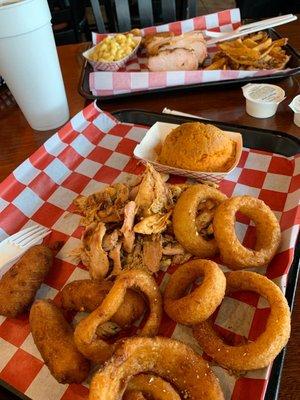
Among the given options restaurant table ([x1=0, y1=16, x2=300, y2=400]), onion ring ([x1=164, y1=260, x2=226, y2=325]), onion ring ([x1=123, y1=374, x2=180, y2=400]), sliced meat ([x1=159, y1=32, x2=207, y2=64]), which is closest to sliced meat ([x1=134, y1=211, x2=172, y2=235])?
onion ring ([x1=164, y1=260, x2=226, y2=325])

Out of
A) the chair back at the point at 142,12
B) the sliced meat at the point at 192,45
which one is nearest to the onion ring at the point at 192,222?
the sliced meat at the point at 192,45

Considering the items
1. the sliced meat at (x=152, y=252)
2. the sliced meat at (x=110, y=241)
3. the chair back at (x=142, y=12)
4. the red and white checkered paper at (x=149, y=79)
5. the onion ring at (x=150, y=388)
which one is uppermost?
the chair back at (x=142, y=12)

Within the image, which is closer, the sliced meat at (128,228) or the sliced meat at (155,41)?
the sliced meat at (128,228)

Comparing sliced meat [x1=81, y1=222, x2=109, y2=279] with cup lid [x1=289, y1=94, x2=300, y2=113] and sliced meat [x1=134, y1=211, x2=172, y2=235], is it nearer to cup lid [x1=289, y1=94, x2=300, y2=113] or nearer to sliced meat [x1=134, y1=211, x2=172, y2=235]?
sliced meat [x1=134, y1=211, x2=172, y2=235]

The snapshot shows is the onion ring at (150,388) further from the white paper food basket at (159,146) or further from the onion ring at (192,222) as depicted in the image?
the white paper food basket at (159,146)

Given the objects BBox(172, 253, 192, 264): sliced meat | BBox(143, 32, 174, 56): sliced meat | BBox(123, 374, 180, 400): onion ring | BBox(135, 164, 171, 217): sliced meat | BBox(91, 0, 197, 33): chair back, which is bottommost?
BBox(172, 253, 192, 264): sliced meat

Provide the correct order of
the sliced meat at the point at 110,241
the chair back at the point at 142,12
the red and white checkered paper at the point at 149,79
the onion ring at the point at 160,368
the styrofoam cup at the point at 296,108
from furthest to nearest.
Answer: the chair back at the point at 142,12, the red and white checkered paper at the point at 149,79, the styrofoam cup at the point at 296,108, the sliced meat at the point at 110,241, the onion ring at the point at 160,368

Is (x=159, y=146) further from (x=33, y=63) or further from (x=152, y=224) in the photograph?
(x=33, y=63)

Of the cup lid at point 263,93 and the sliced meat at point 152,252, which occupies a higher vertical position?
the cup lid at point 263,93
